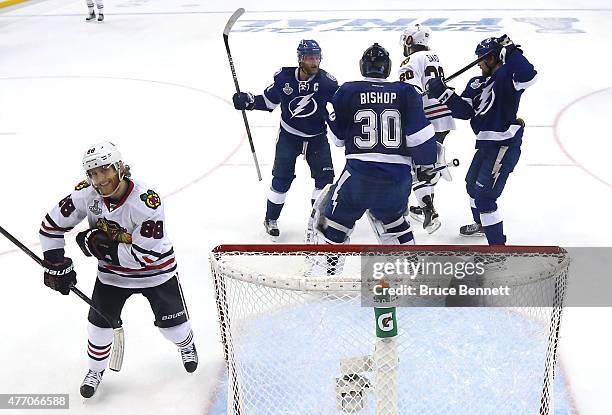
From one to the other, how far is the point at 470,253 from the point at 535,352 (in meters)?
0.70

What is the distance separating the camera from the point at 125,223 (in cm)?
263

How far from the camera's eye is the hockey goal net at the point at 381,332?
6.38ft

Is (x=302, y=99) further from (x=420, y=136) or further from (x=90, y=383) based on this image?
(x=90, y=383)

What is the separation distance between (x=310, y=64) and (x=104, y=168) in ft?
4.97

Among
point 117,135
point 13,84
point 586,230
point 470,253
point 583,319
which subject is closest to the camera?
point 470,253

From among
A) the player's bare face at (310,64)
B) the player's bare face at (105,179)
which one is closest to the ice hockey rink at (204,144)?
the player's bare face at (105,179)

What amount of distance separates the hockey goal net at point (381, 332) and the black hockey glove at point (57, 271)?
72cm

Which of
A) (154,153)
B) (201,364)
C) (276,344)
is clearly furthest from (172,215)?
(276,344)

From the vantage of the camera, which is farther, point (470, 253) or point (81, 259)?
point (81, 259)

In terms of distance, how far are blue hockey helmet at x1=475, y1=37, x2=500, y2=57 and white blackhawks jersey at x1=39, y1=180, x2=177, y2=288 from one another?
180 cm

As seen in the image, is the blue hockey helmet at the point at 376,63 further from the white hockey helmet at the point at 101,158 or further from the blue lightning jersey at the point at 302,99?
the white hockey helmet at the point at 101,158

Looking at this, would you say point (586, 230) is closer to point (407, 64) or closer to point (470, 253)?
point (407, 64)

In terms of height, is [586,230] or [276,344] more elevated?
[276,344]

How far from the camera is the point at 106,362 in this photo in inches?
114
